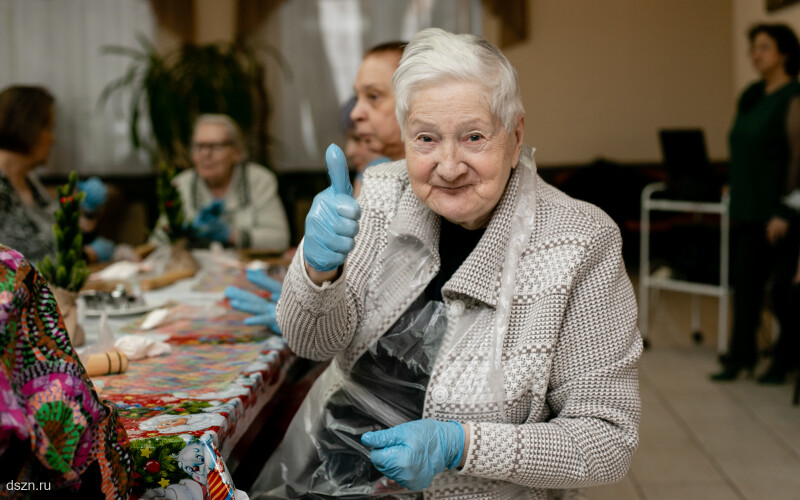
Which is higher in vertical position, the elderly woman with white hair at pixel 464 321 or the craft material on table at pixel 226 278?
the elderly woman with white hair at pixel 464 321

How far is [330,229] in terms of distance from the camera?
1.24m

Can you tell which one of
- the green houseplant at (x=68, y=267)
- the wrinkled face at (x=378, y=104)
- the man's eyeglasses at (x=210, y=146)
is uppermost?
the wrinkled face at (x=378, y=104)

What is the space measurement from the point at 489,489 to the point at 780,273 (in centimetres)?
304

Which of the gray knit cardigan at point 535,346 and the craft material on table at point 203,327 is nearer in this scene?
the gray knit cardigan at point 535,346

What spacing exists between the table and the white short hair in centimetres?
62

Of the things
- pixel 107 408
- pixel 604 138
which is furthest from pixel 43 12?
pixel 107 408

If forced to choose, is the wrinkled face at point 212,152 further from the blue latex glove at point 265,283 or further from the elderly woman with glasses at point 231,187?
the blue latex glove at point 265,283

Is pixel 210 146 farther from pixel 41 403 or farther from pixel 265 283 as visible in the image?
pixel 41 403

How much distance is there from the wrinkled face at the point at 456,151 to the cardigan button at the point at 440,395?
12.3 inches

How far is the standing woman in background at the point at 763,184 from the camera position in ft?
12.2

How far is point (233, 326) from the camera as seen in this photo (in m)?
1.92

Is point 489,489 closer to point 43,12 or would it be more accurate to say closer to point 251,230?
point 251,230

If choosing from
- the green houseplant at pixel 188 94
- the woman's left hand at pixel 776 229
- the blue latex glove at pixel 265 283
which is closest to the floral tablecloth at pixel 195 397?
the blue latex glove at pixel 265 283

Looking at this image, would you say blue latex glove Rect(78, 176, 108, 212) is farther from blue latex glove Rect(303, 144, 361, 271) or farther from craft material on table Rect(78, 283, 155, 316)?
blue latex glove Rect(303, 144, 361, 271)
